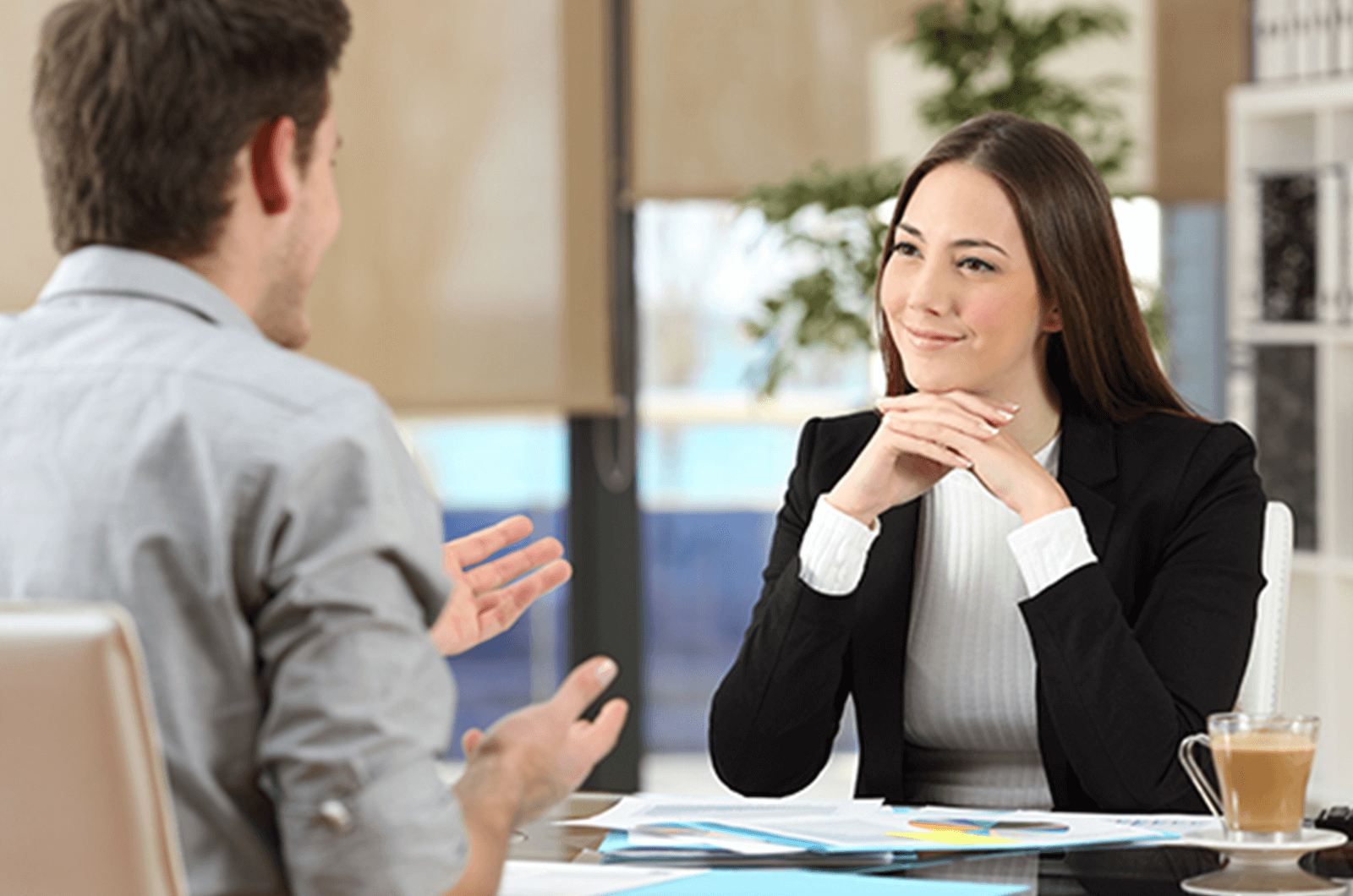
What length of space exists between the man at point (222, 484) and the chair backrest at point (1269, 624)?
123 centimetres

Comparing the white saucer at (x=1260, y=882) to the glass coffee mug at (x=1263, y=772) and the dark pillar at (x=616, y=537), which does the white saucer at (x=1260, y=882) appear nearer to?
the glass coffee mug at (x=1263, y=772)

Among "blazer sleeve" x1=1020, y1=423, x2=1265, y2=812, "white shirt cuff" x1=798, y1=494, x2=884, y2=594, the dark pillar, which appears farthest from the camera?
the dark pillar

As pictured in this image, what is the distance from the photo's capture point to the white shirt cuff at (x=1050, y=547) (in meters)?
1.73

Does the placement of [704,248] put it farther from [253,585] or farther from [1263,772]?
[253,585]

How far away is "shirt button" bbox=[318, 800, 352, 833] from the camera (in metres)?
0.86

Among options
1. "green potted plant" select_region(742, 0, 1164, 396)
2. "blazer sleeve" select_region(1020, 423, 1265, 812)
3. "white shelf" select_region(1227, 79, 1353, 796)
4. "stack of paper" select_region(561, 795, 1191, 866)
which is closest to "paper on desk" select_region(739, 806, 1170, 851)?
"stack of paper" select_region(561, 795, 1191, 866)

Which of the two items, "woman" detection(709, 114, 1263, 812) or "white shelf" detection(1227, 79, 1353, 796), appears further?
"white shelf" detection(1227, 79, 1353, 796)

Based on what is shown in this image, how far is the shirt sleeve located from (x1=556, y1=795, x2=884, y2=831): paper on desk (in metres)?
0.59

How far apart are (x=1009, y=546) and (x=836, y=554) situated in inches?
9.6

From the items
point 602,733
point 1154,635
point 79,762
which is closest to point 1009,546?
point 1154,635

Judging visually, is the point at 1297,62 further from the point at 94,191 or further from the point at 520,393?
the point at 94,191

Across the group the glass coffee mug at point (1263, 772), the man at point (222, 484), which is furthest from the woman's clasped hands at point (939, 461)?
the man at point (222, 484)

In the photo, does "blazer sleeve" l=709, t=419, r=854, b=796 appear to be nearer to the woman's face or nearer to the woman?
the woman

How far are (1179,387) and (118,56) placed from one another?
374 cm
